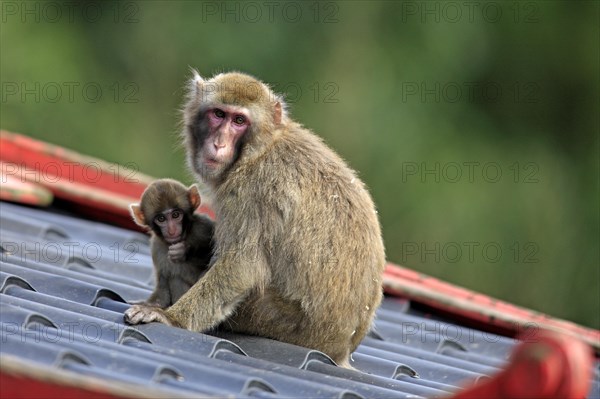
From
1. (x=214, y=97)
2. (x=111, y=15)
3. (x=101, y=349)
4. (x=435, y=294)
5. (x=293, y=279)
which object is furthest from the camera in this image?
(x=111, y=15)

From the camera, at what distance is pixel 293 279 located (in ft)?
16.9

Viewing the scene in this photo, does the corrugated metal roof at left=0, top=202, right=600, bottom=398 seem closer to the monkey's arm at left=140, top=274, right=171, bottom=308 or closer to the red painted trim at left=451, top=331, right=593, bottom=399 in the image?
the monkey's arm at left=140, top=274, right=171, bottom=308

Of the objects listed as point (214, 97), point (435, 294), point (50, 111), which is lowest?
point (50, 111)

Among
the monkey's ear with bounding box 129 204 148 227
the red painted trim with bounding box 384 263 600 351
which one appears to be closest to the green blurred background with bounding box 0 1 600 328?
the red painted trim with bounding box 384 263 600 351

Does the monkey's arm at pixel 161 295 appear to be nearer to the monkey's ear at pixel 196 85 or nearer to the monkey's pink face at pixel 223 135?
the monkey's pink face at pixel 223 135

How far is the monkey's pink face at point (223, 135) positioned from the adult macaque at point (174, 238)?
0.89 ft

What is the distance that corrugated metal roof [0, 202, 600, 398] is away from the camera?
3.82 m

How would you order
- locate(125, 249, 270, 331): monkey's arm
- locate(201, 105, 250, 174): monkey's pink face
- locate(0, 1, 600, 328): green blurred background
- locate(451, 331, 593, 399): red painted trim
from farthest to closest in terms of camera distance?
locate(0, 1, 600, 328): green blurred background → locate(201, 105, 250, 174): monkey's pink face → locate(125, 249, 270, 331): monkey's arm → locate(451, 331, 593, 399): red painted trim

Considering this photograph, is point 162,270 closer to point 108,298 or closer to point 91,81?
point 108,298

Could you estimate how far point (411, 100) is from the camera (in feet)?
54.6

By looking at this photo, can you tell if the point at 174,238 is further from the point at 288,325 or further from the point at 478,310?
the point at 478,310

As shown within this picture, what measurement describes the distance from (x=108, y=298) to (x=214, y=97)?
Answer: 3.50 ft

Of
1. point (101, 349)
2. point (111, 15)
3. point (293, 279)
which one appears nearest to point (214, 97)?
point (293, 279)

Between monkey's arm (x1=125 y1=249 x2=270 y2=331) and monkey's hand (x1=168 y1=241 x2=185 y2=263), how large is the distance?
34 cm
